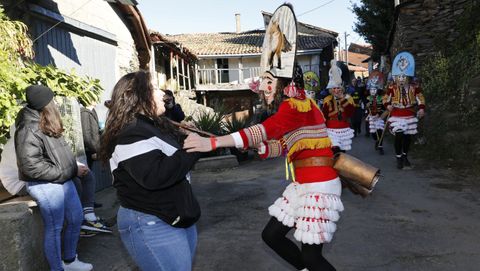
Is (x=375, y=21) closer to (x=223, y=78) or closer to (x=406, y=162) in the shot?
(x=223, y=78)

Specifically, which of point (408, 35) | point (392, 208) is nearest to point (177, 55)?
point (408, 35)

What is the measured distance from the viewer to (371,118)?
11.9m

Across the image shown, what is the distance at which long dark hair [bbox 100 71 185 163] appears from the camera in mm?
2248

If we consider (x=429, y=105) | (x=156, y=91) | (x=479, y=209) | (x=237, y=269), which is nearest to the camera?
(x=156, y=91)

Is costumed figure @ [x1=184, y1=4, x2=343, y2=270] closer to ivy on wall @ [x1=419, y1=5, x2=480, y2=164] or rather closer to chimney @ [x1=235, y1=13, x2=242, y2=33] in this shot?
ivy on wall @ [x1=419, y1=5, x2=480, y2=164]

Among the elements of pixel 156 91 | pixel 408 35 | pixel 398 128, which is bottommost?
pixel 398 128

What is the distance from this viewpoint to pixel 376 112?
11.8 metres

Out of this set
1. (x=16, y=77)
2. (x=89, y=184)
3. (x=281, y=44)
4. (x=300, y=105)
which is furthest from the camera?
(x=89, y=184)

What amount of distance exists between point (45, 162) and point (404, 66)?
7.29 meters

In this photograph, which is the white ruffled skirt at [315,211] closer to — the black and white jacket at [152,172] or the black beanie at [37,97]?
the black and white jacket at [152,172]

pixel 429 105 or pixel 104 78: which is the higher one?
pixel 104 78

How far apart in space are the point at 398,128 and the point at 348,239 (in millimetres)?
4111

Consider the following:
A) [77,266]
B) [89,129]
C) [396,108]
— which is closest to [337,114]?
[396,108]

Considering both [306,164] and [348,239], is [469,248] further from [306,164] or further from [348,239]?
[306,164]
